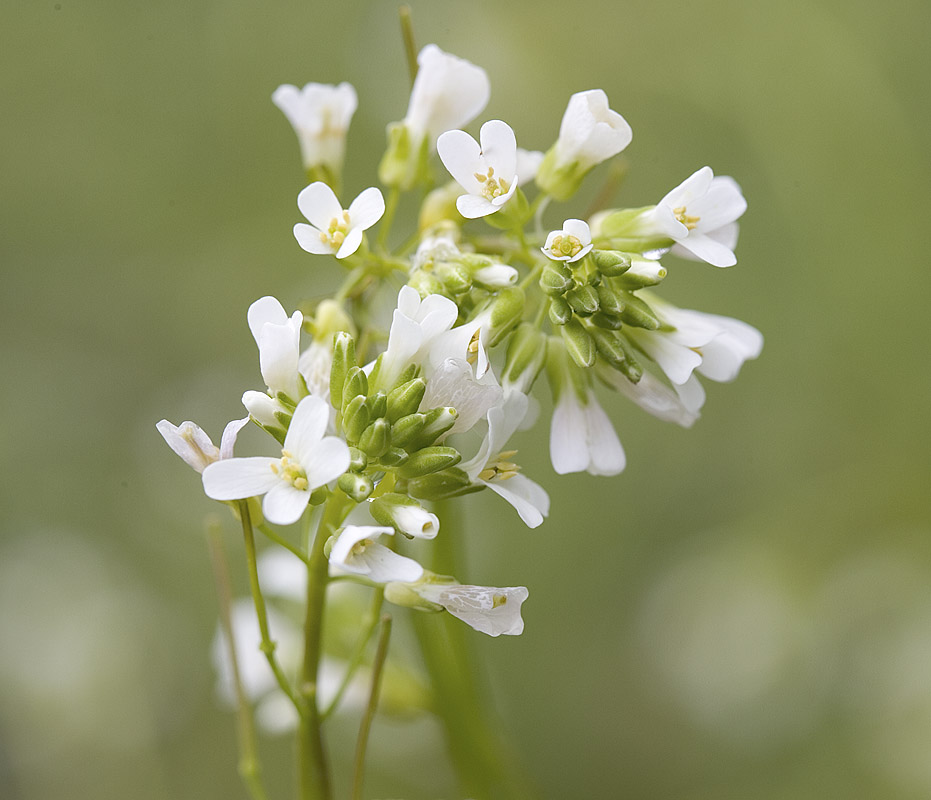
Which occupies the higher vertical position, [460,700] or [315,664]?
[315,664]

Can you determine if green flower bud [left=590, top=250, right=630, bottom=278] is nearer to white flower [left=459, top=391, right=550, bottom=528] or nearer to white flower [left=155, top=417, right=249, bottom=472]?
white flower [left=459, top=391, right=550, bottom=528]

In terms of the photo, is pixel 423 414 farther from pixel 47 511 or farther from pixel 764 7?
pixel 764 7

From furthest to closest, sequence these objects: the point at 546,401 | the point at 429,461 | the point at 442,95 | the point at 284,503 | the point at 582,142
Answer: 1. the point at 546,401
2. the point at 442,95
3. the point at 582,142
4. the point at 429,461
5. the point at 284,503

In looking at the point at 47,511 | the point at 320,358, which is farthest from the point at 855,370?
the point at 47,511

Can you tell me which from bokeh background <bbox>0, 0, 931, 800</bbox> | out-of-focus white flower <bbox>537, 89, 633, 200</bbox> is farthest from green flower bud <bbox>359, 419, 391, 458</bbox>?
bokeh background <bbox>0, 0, 931, 800</bbox>

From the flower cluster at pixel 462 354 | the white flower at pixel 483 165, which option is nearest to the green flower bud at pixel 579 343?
the flower cluster at pixel 462 354

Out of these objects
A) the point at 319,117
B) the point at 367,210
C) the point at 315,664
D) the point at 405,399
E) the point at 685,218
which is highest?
the point at 319,117

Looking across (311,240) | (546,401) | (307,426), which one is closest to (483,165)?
(311,240)

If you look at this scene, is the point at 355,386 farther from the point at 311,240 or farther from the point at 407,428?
the point at 311,240
